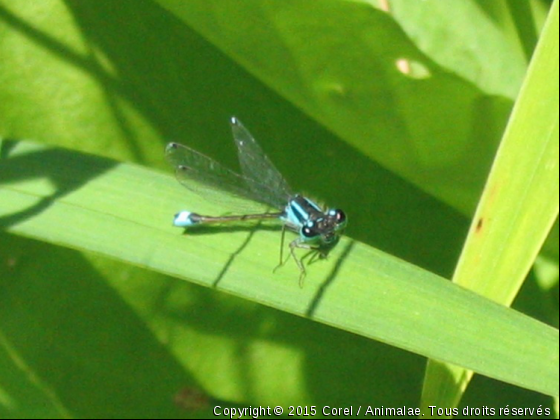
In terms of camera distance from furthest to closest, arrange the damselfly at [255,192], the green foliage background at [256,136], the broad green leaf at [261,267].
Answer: the green foliage background at [256,136] → the damselfly at [255,192] → the broad green leaf at [261,267]

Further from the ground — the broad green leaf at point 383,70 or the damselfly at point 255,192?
the broad green leaf at point 383,70

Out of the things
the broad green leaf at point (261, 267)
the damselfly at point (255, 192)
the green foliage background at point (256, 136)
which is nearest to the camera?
the broad green leaf at point (261, 267)

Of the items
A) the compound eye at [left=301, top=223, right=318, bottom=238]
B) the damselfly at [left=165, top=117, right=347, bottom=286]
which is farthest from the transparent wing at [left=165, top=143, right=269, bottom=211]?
the compound eye at [left=301, top=223, right=318, bottom=238]

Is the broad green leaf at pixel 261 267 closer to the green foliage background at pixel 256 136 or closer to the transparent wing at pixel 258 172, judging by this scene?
the green foliage background at pixel 256 136

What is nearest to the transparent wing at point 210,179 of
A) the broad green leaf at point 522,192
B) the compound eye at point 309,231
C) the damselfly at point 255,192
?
→ the damselfly at point 255,192

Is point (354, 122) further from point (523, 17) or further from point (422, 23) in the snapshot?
point (523, 17)

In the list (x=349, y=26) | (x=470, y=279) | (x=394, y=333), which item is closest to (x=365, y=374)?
(x=470, y=279)
